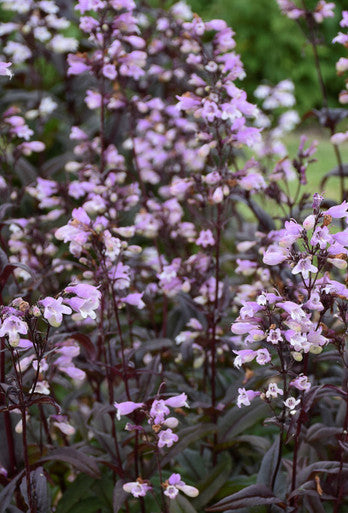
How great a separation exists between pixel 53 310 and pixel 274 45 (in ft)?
37.5

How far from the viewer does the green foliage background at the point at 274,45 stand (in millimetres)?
12219

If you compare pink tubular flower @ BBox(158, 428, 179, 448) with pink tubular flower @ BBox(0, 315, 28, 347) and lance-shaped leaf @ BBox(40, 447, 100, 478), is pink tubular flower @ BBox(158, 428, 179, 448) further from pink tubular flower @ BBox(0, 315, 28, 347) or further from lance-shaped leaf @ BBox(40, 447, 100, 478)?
pink tubular flower @ BBox(0, 315, 28, 347)

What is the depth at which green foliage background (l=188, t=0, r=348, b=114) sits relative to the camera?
40.1 ft

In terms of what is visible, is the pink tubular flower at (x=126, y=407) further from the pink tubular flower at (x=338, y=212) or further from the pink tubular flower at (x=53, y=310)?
the pink tubular flower at (x=338, y=212)

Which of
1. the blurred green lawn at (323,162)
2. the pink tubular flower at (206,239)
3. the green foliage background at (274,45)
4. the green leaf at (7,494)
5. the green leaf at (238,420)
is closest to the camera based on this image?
the green leaf at (7,494)

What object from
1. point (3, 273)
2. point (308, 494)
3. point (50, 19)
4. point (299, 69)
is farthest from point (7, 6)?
point (299, 69)

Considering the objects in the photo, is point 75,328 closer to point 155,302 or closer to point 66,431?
point 155,302

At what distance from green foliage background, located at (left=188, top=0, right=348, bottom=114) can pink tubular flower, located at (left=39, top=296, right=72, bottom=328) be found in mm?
10820

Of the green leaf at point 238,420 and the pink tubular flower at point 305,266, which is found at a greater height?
the pink tubular flower at point 305,266

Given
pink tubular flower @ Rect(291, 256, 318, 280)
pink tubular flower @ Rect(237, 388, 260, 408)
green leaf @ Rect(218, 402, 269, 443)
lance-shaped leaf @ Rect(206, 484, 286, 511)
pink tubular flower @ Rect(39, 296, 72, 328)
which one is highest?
pink tubular flower @ Rect(291, 256, 318, 280)

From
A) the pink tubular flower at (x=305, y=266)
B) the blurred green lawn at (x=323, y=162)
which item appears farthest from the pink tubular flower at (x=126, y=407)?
the blurred green lawn at (x=323, y=162)

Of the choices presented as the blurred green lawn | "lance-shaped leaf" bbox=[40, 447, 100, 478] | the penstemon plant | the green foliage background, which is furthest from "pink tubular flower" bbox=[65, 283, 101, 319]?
the green foliage background

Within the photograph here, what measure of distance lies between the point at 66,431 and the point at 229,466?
2.40ft

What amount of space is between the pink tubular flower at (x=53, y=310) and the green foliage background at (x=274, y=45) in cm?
1082
